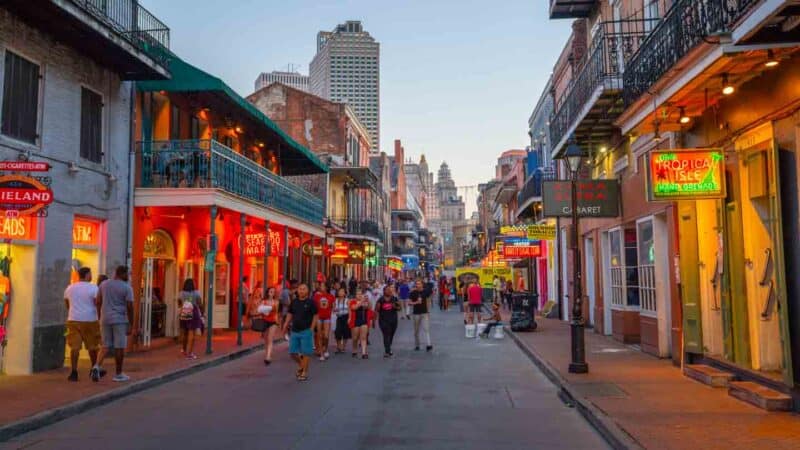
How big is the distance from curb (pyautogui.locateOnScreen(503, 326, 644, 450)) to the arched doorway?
9.34 metres

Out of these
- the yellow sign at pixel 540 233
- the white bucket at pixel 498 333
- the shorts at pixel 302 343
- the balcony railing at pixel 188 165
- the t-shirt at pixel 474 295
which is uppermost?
the balcony railing at pixel 188 165

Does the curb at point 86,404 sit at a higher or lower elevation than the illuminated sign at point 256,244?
lower

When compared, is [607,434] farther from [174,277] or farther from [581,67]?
[174,277]

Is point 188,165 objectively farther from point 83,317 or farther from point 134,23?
point 83,317

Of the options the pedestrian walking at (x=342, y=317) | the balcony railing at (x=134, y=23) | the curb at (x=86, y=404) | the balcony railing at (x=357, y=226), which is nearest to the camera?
the curb at (x=86, y=404)

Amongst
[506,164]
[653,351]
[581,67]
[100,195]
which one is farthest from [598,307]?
[506,164]

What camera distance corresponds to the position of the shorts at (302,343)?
472 inches

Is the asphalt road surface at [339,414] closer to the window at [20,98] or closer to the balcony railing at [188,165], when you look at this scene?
the balcony railing at [188,165]

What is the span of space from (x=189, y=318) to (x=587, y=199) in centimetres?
937

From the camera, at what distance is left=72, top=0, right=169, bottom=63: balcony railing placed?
13.1 meters

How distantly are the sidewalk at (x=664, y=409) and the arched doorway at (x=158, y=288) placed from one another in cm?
920

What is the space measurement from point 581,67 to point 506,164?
55.5 metres

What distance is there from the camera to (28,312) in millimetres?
11938

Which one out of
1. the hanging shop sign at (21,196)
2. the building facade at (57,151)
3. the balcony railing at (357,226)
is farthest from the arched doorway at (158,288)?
the balcony railing at (357,226)
